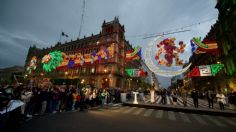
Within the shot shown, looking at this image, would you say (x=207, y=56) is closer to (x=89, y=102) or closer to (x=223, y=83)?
(x=223, y=83)

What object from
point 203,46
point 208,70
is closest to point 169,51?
point 203,46

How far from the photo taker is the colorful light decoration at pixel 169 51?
12.6m

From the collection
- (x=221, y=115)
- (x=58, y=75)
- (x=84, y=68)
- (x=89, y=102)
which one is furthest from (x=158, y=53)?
(x=58, y=75)

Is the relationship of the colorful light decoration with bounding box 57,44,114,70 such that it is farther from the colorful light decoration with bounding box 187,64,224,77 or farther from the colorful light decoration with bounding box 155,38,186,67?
the colorful light decoration with bounding box 187,64,224,77

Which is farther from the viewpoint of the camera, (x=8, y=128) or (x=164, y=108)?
(x=164, y=108)

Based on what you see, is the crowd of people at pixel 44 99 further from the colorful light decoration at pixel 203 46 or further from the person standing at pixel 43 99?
the colorful light decoration at pixel 203 46

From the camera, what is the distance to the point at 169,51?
1302 cm

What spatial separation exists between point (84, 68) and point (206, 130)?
41.7m

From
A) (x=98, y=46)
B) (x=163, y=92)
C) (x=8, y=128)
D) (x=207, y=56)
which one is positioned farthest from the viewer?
(x=98, y=46)

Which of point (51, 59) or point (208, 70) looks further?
point (51, 59)

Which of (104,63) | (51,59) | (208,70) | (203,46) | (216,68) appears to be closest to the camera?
(203,46)

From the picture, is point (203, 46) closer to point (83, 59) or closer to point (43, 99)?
point (43, 99)

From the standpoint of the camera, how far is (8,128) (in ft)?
15.3

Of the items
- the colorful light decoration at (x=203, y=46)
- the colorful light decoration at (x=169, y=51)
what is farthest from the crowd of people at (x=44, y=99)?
the colorful light decoration at (x=203, y=46)
